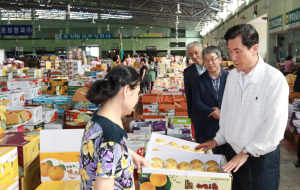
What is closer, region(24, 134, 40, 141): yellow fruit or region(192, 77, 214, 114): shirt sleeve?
region(24, 134, 40, 141): yellow fruit

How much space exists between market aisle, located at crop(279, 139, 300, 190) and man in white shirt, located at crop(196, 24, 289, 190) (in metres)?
1.95

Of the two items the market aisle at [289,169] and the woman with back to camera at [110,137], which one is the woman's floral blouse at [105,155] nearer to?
the woman with back to camera at [110,137]

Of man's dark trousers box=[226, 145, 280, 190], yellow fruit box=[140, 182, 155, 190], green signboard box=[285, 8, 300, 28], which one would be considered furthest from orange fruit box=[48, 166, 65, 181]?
green signboard box=[285, 8, 300, 28]

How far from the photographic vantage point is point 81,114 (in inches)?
125

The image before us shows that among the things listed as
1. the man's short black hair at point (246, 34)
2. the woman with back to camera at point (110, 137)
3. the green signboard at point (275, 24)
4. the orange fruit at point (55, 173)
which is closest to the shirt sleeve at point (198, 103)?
the man's short black hair at point (246, 34)

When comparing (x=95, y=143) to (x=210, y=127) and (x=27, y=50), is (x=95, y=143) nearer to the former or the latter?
(x=210, y=127)

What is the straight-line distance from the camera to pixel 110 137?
116cm

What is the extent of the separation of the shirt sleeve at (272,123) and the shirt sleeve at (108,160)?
0.86 m

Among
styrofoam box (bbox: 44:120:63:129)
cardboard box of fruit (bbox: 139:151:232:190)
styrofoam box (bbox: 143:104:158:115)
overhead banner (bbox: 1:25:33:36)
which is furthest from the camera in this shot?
overhead banner (bbox: 1:25:33:36)

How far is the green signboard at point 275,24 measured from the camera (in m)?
11.2

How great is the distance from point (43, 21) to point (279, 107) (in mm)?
38871

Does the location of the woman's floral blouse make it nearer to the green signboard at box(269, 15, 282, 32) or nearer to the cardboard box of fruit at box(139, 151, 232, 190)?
the cardboard box of fruit at box(139, 151, 232, 190)

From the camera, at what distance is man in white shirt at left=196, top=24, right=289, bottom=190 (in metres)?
1.59

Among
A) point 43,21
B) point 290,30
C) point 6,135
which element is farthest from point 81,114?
point 43,21
